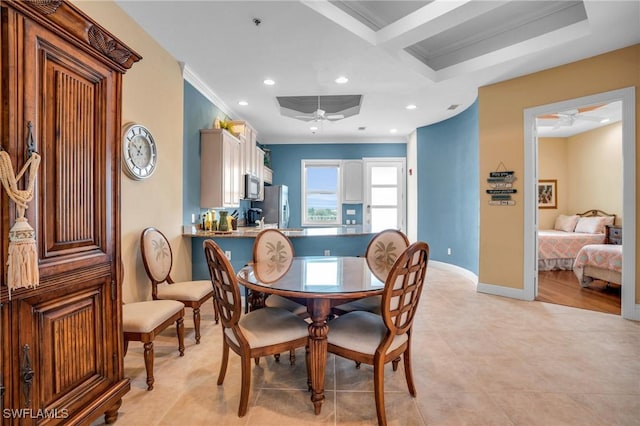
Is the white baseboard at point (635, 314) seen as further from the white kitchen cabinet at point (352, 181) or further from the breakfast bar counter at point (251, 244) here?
the white kitchen cabinet at point (352, 181)

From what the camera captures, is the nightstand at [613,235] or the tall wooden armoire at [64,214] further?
the nightstand at [613,235]

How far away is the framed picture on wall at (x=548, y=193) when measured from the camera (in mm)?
6898

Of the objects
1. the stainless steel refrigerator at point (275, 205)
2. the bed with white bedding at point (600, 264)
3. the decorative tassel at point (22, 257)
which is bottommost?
the bed with white bedding at point (600, 264)

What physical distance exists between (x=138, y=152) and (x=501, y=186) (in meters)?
4.20

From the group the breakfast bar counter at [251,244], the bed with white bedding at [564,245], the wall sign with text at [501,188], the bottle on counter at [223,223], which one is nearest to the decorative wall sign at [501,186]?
the wall sign with text at [501,188]

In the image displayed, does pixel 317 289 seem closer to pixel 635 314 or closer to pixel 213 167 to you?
pixel 213 167

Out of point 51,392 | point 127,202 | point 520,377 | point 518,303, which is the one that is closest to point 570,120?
point 518,303

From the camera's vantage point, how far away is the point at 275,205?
246 inches

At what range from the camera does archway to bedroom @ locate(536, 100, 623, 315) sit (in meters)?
4.06

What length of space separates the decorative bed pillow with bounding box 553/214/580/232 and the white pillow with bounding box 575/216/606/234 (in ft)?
0.46

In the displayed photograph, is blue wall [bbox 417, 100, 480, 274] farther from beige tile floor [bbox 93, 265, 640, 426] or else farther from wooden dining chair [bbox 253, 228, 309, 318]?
wooden dining chair [bbox 253, 228, 309, 318]

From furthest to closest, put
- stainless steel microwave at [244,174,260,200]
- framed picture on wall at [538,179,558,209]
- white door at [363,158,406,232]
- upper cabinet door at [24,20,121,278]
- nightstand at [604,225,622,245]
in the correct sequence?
white door at [363,158,406,232]
framed picture on wall at [538,179,558,209]
nightstand at [604,225,622,245]
stainless steel microwave at [244,174,260,200]
upper cabinet door at [24,20,121,278]

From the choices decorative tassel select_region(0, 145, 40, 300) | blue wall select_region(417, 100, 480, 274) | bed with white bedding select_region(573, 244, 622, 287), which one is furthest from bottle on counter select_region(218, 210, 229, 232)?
bed with white bedding select_region(573, 244, 622, 287)

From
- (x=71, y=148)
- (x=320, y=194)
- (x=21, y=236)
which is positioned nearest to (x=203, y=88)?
(x=71, y=148)
